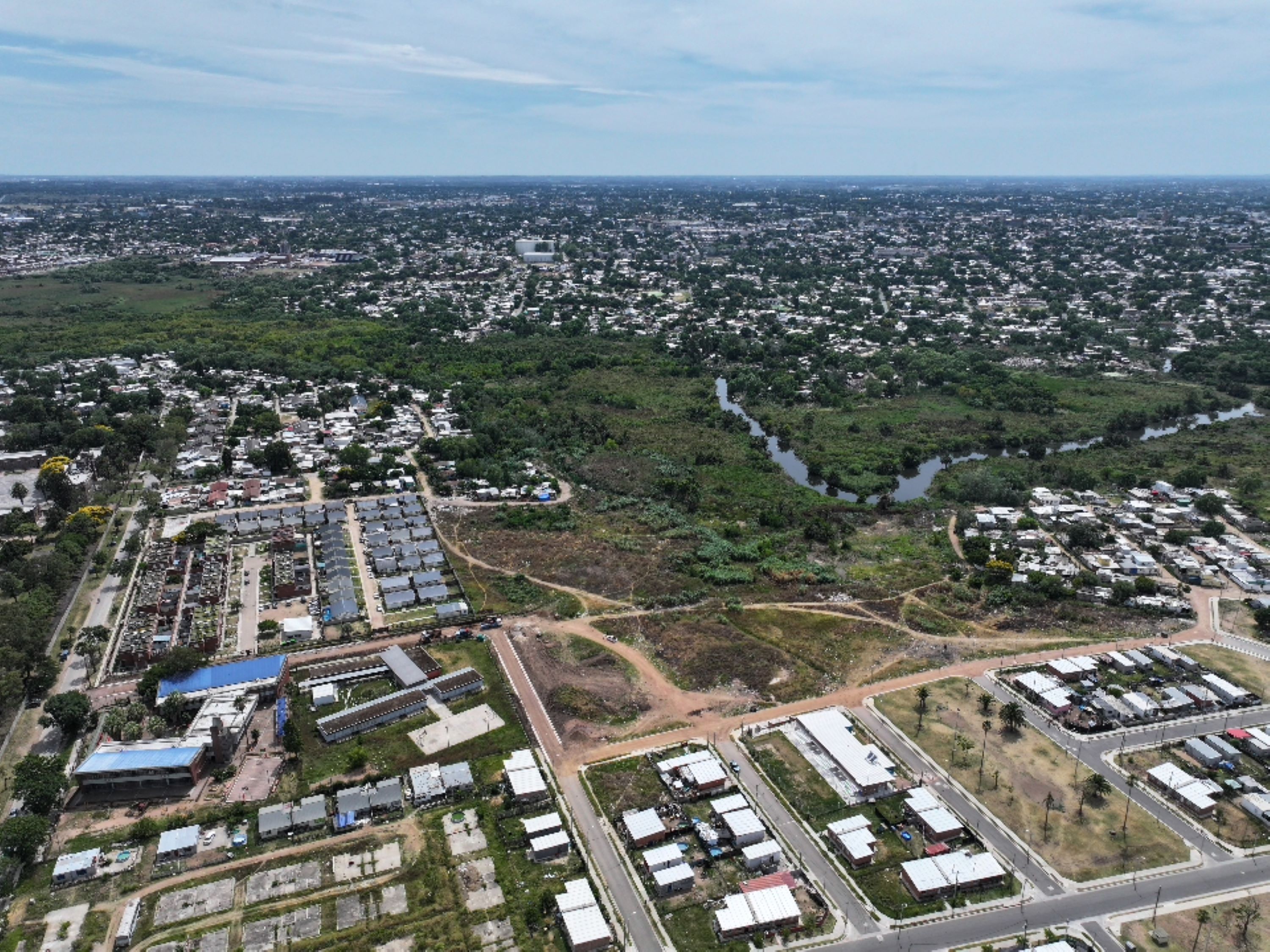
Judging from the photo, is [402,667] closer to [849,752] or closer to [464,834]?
[464,834]

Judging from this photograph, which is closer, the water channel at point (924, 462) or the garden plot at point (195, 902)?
the garden plot at point (195, 902)

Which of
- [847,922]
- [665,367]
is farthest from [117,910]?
[665,367]

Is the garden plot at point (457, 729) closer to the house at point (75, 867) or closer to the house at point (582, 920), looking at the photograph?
the house at point (582, 920)

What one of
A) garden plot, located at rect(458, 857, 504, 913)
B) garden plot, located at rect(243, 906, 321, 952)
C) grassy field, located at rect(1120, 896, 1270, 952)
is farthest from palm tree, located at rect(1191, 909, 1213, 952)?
garden plot, located at rect(243, 906, 321, 952)

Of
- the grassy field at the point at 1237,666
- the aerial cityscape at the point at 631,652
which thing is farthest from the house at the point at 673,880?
the grassy field at the point at 1237,666

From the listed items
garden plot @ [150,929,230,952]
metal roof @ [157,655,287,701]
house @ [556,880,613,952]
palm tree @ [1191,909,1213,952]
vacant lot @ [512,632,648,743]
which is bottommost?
garden plot @ [150,929,230,952]

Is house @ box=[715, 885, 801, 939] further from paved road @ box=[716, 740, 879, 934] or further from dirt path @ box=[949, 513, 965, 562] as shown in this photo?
dirt path @ box=[949, 513, 965, 562]
